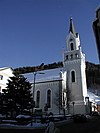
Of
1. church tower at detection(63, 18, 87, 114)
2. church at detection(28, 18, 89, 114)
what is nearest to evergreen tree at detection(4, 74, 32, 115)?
church at detection(28, 18, 89, 114)

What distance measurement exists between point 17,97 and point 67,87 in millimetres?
24308

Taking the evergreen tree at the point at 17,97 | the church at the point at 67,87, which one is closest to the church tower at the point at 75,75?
the church at the point at 67,87

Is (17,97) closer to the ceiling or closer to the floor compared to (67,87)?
closer to the floor

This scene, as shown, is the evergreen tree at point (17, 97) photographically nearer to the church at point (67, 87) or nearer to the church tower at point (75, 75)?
the church at point (67, 87)

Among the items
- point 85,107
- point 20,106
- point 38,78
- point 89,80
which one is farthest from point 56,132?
point 89,80

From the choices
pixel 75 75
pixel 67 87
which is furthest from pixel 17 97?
pixel 75 75

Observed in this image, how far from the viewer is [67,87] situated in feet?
199

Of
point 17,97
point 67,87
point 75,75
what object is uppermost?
point 75,75

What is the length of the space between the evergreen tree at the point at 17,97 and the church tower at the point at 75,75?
59.8 feet

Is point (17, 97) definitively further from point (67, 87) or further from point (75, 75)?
point (75, 75)

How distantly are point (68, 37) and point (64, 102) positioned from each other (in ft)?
78.7

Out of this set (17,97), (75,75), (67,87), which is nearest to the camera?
(17,97)

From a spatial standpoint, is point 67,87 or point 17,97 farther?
point 67,87

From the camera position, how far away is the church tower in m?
57.2
